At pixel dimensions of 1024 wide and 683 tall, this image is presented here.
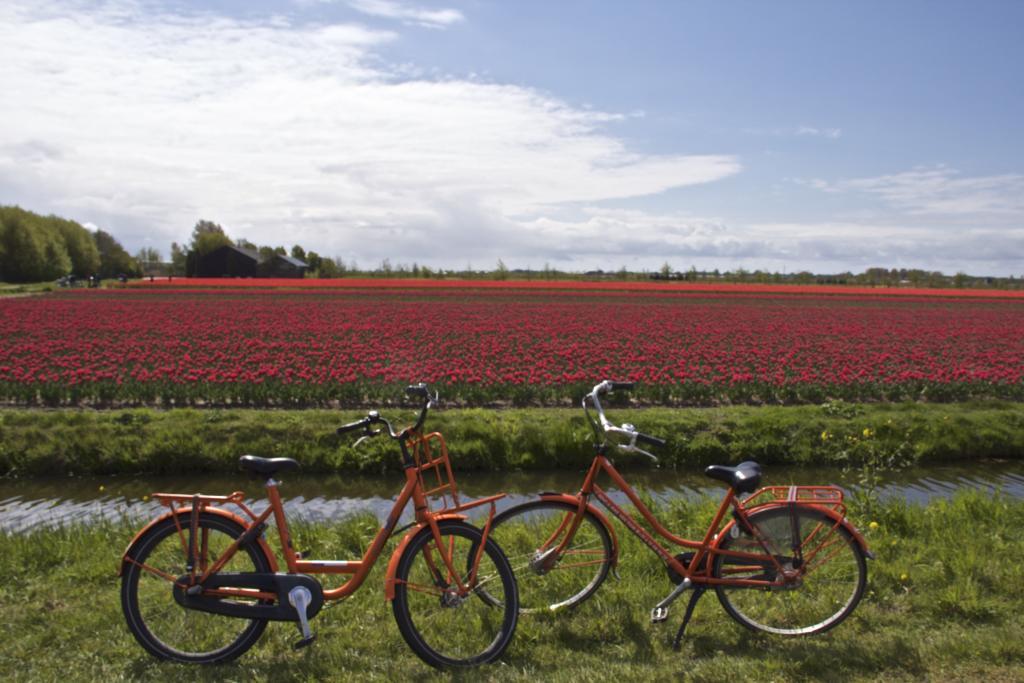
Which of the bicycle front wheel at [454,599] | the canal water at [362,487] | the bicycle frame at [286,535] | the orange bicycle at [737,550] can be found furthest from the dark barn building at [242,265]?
the bicycle front wheel at [454,599]

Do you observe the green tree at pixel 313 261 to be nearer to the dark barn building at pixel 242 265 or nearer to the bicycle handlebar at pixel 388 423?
the dark barn building at pixel 242 265

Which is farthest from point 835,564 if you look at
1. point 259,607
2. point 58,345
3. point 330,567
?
point 58,345

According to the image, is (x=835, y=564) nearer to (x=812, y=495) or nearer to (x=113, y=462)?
(x=812, y=495)

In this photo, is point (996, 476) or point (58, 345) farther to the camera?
point (58, 345)

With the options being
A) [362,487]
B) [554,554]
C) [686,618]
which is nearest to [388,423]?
[554,554]

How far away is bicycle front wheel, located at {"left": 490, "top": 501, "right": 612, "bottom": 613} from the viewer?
4219 mm

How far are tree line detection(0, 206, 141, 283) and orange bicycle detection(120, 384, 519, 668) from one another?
63.8 metres

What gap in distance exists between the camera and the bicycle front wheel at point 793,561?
160 inches

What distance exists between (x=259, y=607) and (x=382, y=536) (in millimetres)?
756

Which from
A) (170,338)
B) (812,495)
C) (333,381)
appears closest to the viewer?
(812,495)

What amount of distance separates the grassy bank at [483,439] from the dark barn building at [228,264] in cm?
6444

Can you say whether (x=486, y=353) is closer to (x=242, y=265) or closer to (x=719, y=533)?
(x=719, y=533)

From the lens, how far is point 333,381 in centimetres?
1338

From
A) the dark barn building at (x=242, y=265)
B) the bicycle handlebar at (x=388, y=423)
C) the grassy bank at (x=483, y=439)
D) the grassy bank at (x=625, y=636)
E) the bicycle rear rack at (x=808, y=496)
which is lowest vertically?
the grassy bank at (x=483, y=439)
